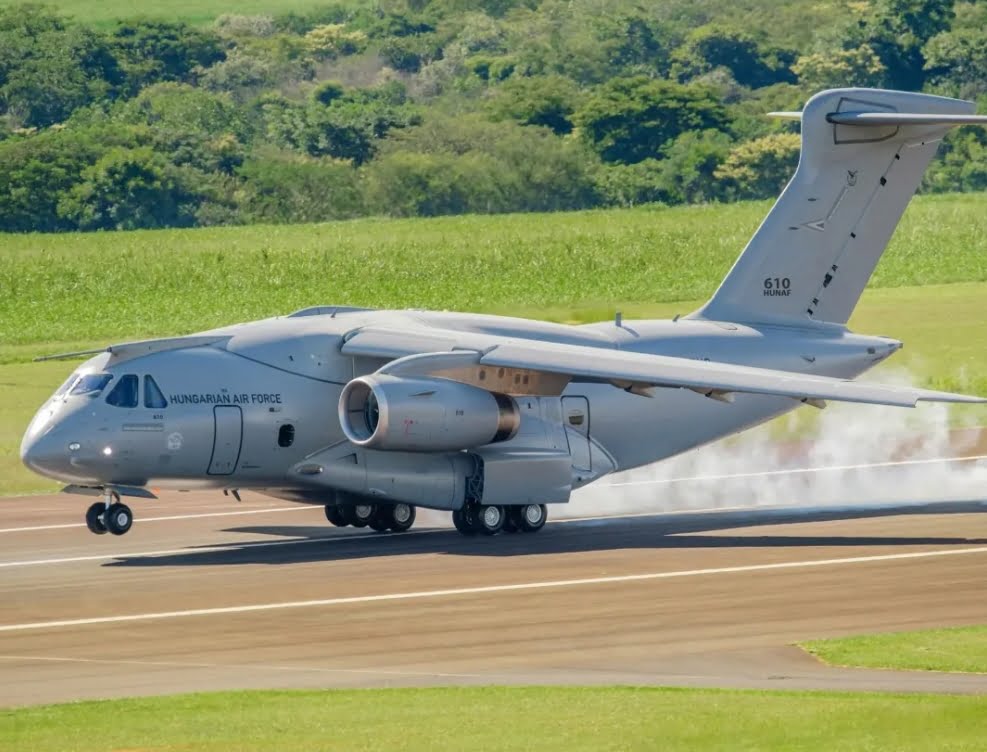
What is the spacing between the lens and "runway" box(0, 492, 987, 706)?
1952 centimetres

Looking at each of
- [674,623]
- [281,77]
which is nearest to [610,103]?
[281,77]

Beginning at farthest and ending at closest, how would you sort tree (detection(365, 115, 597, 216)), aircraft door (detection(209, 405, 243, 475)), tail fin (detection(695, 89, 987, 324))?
tree (detection(365, 115, 597, 216)) → tail fin (detection(695, 89, 987, 324)) → aircraft door (detection(209, 405, 243, 475))

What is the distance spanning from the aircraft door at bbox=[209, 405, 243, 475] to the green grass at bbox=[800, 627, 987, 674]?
11271mm

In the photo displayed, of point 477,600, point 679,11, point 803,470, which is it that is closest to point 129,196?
point 803,470

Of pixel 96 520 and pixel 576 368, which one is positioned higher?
pixel 576 368

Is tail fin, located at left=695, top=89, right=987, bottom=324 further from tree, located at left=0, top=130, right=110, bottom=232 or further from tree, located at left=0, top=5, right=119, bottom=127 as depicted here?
tree, located at left=0, top=5, right=119, bottom=127

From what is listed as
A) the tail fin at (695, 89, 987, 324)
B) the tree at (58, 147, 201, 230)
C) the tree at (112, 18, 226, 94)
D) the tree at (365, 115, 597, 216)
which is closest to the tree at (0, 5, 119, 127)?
the tree at (112, 18, 226, 94)

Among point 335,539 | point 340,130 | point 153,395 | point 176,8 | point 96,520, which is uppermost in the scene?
point 176,8

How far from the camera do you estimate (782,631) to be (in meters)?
21.3

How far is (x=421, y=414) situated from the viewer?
29094 mm

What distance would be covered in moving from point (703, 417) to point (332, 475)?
641 cm

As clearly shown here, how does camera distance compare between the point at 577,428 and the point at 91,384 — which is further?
the point at 577,428

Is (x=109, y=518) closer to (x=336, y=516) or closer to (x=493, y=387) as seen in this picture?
(x=336, y=516)

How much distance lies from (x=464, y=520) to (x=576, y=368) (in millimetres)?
3110
